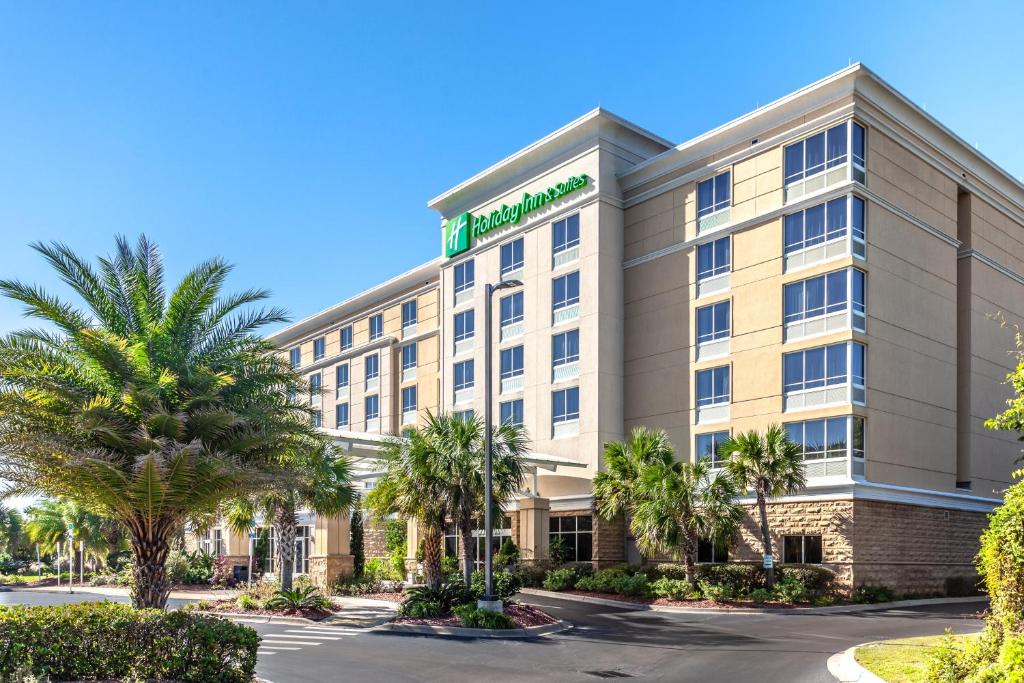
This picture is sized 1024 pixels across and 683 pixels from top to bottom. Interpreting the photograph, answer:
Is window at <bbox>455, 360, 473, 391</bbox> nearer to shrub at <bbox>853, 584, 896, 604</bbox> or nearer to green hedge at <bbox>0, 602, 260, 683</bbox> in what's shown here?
shrub at <bbox>853, 584, 896, 604</bbox>

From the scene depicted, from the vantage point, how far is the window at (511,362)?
1950 inches

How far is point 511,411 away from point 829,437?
17.9m

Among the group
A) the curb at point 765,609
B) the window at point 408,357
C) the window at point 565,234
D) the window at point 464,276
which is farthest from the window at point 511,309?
the curb at point 765,609

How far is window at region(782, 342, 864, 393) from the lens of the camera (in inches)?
1432

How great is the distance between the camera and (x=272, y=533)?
48594 millimetres

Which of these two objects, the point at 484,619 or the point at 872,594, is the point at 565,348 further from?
the point at 484,619

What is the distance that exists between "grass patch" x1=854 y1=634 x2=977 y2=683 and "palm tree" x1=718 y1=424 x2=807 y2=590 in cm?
1229

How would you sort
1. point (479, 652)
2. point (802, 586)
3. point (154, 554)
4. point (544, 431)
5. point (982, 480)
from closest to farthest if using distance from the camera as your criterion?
1. point (154, 554)
2. point (479, 652)
3. point (802, 586)
4. point (982, 480)
5. point (544, 431)

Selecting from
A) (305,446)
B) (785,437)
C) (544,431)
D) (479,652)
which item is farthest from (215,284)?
(544,431)

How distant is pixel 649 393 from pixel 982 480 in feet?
50.5

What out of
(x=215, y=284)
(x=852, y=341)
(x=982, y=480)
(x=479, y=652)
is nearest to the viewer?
(x=215, y=284)

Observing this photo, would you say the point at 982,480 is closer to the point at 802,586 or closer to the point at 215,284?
the point at 802,586

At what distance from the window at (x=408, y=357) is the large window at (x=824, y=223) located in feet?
100

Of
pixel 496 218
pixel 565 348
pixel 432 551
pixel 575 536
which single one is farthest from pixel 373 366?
pixel 432 551
